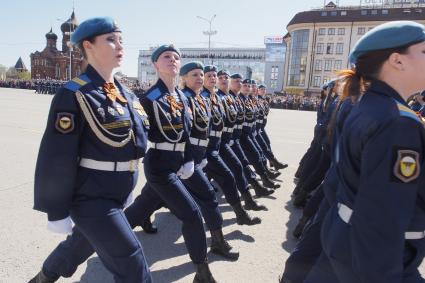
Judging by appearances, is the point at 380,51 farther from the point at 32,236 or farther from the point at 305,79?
the point at 305,79

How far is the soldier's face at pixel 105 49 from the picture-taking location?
2.53 meters

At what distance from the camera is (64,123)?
225 cm

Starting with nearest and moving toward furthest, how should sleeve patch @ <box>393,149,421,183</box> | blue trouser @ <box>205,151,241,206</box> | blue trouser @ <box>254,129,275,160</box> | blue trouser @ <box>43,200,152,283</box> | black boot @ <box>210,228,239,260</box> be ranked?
sleeve patch @ <box>393,149,421,183</box>, blue trouser @ <box>43,200,152,283</box>, black boot @ <box>210,228,239,260</box>, blue trouser @ <box>205,151,241,206</box>, blue trouser @ <box>254,129,275,160</box>

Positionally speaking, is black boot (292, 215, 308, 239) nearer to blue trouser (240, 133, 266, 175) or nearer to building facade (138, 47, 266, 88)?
blue trouser (240, 133, 266, 175)

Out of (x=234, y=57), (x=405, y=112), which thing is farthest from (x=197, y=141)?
(x=234, y=57)

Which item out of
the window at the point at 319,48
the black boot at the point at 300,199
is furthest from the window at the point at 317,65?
the black boot at the point at 300,199

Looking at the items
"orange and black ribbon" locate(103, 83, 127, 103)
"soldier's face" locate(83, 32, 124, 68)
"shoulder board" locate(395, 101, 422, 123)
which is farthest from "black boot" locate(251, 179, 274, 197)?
"shoulder board" locate(395, 101, 422, 123)

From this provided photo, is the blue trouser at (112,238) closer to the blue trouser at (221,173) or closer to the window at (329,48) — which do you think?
the blue trouser at (221,173)

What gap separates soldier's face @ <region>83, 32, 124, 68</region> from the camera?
253cm

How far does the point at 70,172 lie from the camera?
7.46 ft

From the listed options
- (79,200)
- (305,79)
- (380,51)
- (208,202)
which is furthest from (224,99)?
(305,79)

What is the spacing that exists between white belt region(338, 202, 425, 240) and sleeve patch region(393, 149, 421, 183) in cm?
32

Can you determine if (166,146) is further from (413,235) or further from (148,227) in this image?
(413,235)

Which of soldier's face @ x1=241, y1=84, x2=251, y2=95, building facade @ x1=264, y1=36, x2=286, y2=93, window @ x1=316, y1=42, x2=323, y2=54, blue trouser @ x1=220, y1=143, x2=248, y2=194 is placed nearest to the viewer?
blue trouser @ x1=220, y1=143, x2=248, y2=194
